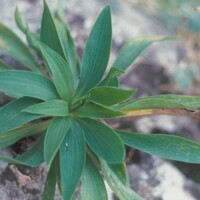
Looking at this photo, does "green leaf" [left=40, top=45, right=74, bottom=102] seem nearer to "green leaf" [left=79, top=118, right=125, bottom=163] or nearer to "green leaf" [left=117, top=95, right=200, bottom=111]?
"green leaf" [left=79, top=118, right=125, bottom=163]

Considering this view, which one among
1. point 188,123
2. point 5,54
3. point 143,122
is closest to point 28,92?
point 5,54

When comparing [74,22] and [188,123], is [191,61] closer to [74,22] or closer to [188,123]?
[188,123]

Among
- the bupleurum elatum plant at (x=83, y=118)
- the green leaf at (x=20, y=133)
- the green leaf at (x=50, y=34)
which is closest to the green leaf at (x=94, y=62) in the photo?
the bupleurum elatum plant at (x=83, y=118)

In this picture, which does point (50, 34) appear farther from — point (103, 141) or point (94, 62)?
point (103, 141)

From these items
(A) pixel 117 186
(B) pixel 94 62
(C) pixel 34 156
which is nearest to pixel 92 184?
(A) pixel 117 186

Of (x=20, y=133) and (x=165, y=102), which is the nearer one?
(x=165, y=102)

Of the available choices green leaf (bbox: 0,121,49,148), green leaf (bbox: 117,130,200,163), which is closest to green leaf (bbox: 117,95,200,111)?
green leaf (bbox: 117,130,200,163)
